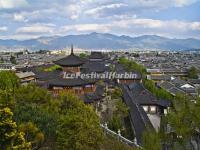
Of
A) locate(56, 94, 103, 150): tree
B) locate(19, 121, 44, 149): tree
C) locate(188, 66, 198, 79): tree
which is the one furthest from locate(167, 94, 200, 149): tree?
locate(188, 66, 198, 79): tree

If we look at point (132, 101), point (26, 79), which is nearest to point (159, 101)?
point (132, 101)

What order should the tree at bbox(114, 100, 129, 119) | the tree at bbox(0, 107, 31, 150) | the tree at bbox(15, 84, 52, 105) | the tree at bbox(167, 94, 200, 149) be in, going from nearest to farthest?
1. the tree at bbox(0, 107, 31, 150)
2. the tree at bbox(167, 94, 200, 149)
3. the tree at bbox(15, 84, 52, 105)
4. the tree at bbox(114, 100, 129, 119)

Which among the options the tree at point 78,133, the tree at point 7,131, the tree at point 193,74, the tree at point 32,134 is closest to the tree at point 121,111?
the tree at point 78,133

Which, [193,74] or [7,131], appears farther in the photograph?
[193,74]

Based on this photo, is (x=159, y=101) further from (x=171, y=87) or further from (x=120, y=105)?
(x=171, y=87)

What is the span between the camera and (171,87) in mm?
62969

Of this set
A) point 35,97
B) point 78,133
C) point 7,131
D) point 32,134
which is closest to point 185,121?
point 78,133

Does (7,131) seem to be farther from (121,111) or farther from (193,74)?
(193,74)

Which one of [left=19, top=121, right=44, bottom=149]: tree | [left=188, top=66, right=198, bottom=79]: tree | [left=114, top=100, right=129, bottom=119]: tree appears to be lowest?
[left=188, top=66, right=198, bottom=79]: tree

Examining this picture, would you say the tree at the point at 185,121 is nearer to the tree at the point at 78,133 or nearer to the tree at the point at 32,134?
the tree at the point at 78,133

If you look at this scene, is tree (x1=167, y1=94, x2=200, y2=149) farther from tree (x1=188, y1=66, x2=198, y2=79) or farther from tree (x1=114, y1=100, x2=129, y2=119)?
tree (x1=188, y1=66, x2=198, y2=79)

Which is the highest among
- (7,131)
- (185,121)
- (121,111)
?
(7,131)

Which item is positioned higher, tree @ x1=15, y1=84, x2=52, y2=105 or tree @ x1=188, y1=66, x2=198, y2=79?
tree @ x1=15, y1=84, x2=52, y2=105

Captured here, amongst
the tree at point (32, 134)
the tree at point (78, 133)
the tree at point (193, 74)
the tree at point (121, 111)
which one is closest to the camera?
the tree at point (78, 133)
